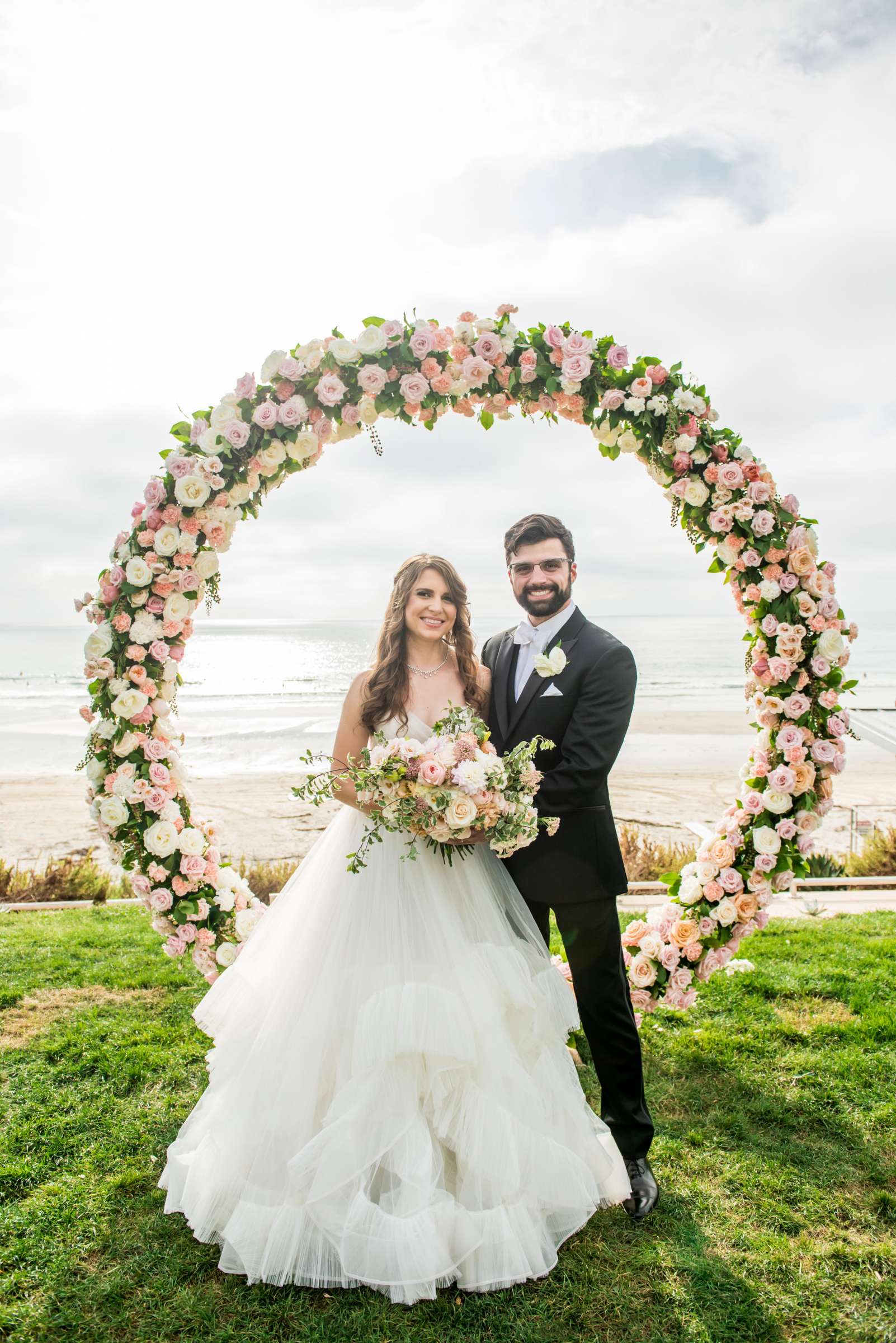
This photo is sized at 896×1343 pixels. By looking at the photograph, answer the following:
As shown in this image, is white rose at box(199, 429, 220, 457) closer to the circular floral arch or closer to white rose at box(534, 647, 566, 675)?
the circular floral arch

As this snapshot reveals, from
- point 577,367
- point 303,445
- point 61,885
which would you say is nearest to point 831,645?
point 577,367

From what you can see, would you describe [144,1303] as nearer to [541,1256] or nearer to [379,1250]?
[379,1250]

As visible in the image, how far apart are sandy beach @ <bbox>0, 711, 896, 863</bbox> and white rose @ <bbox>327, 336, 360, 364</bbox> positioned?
13.8 ft

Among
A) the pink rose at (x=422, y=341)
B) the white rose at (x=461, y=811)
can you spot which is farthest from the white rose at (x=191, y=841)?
the pink rose at (x=422, y=341)

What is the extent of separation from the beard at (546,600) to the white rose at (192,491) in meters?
1.80

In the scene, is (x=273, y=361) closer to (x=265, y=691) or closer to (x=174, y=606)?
(x=174, y=606)

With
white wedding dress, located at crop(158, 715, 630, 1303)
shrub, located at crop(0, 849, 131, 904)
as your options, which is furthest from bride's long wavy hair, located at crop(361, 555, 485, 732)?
shrub, located at crop(0, 849, 131, 904)

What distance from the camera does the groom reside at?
3.82 meters

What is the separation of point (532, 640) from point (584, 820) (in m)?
0.94

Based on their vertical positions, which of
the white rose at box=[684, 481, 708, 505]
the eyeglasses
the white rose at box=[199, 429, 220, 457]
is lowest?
the eyeglasses

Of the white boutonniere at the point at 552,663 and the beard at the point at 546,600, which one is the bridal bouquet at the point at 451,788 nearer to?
the white boutonniere at the point at 552,663

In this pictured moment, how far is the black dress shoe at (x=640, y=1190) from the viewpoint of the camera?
11.6ft

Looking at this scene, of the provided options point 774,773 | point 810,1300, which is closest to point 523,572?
point 774,773

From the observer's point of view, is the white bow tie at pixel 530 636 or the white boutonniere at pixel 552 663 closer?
the white boutonniere at pixel 552 663
